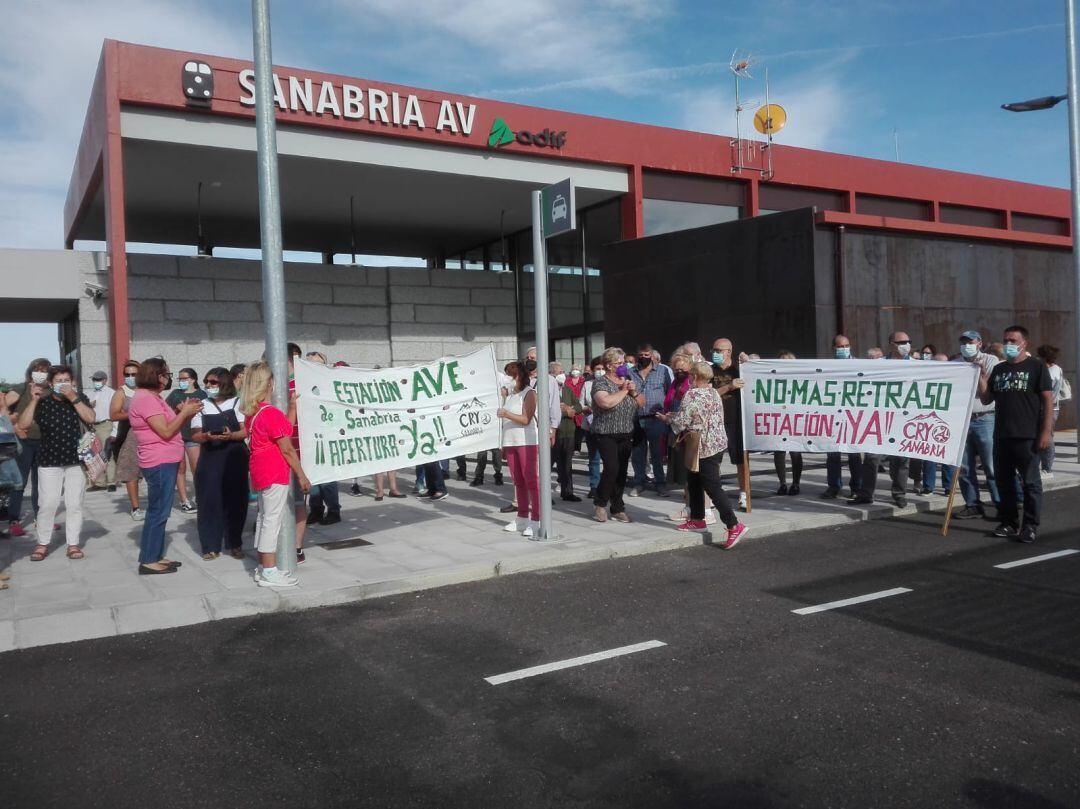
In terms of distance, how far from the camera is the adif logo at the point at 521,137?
19000mm

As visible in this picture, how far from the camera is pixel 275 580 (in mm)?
6738

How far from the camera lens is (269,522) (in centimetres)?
670

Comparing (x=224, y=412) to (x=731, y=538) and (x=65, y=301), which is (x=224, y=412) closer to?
(x=731, y=538)

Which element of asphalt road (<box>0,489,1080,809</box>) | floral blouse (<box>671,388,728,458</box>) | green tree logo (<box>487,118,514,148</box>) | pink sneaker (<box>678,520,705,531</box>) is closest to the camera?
asphalt road (<box>0,489,1080,809</box>)

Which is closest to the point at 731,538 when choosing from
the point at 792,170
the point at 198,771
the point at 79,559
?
the point at 198,771

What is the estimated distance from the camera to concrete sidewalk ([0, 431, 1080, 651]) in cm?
620

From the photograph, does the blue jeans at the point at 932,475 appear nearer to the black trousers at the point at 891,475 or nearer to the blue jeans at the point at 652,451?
the black trousers at the point at 891,475

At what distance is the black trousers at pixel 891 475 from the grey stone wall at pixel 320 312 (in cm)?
1317

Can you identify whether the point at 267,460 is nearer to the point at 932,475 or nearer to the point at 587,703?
the point at 587,703

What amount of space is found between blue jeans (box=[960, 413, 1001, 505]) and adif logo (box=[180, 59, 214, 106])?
13888mm

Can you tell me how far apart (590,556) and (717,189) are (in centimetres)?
1631

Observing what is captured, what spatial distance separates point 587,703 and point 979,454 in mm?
6944

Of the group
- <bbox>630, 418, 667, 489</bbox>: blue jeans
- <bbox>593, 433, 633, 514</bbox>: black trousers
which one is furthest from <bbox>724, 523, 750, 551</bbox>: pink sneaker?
<bbox>630, 418, 667, 489</bbox>: blue jeans

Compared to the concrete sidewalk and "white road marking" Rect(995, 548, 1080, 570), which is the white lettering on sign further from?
"white road marking" Rect(995, 548, 1080, 570)
